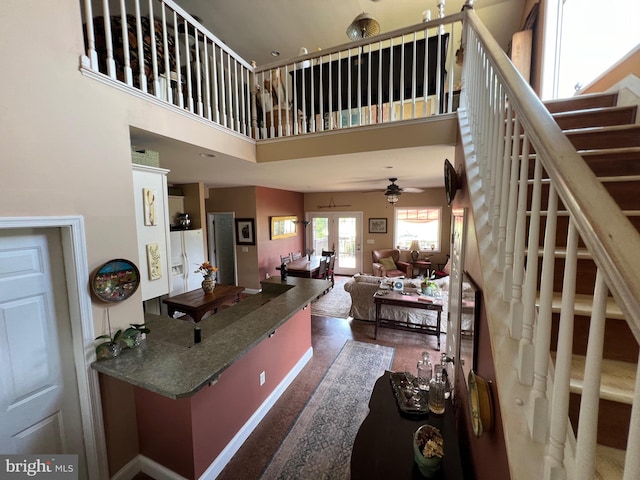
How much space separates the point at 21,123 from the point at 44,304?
975 mm

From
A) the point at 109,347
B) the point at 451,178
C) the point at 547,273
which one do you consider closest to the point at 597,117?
the point at 451,178

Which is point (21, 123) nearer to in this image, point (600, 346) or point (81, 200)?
point (81, 200)

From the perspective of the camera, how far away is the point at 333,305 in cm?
521

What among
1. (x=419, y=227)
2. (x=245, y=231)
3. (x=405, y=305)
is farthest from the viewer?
(x=419, y=227)

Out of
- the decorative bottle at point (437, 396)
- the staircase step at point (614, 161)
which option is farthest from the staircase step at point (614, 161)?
the decorative bottle at point (437, 396)

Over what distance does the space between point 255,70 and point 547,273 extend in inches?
132

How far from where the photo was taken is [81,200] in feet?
4.86

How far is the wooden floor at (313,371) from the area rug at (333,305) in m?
0.21

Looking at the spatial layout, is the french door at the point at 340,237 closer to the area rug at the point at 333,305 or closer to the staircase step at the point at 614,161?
the area rug at the point at 333,305

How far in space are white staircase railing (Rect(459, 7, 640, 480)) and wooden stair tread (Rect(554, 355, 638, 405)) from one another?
0.54ft

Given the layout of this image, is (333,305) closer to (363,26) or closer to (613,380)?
(363,26)

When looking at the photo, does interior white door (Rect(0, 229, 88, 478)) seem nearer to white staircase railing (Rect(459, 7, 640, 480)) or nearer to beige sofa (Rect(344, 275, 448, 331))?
white staircase railing (Rect(459, 7, 640, 480))

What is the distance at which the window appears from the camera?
685 centimetres

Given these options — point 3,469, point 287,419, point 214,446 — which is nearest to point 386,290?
point 287,419
